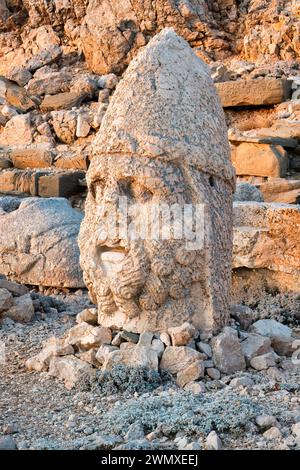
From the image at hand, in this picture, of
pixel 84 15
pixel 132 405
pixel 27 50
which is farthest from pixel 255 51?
pixel 132 405

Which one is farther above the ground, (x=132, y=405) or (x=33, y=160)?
(x=33, y=160)

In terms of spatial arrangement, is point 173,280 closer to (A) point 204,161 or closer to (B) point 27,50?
(A) point 204,161

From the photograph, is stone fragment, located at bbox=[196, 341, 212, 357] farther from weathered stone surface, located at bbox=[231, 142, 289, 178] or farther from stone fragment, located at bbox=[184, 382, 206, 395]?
weathered stone surface, located at bbox=[231, 142, 289, 178]

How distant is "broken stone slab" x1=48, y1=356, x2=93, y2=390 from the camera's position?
4.10 metres

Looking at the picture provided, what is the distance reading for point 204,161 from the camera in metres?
4.38

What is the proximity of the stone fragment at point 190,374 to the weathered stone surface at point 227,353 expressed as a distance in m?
0.20

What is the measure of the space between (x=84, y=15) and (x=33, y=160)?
928cm

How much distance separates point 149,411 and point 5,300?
2827mm

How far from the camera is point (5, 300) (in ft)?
19.2

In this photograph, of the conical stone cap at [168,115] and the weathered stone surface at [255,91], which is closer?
the conical stone cap at [168,115]

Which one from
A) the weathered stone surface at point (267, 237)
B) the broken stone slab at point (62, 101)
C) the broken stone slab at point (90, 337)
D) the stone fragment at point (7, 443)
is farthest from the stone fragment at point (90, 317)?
the broken stone slab at point (62, 101)

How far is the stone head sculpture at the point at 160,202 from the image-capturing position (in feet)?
14.3

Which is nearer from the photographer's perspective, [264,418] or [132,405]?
[264,418]

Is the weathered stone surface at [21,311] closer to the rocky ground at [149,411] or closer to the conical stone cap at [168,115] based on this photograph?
the rocky ground at [149,411]
